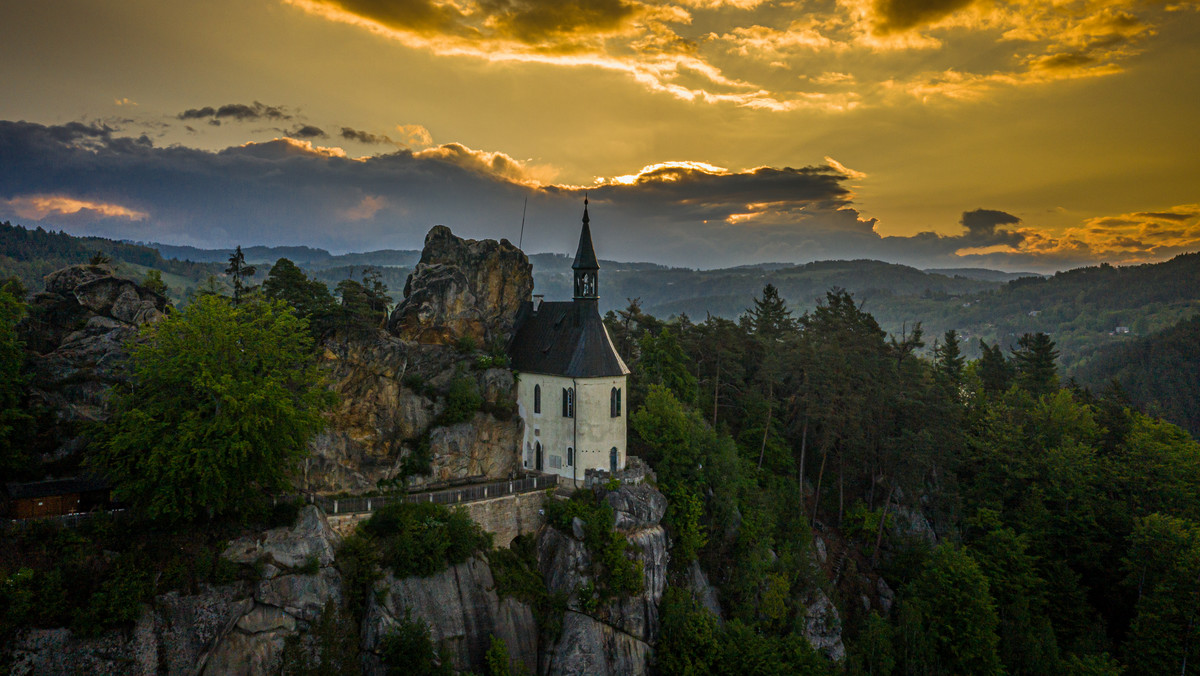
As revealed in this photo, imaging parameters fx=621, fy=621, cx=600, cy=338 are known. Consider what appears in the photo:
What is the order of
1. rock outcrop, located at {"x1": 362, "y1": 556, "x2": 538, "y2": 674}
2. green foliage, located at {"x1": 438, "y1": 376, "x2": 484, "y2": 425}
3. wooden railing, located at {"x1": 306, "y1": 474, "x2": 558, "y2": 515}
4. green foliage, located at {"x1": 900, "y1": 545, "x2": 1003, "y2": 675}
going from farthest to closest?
1. green foliage, located at {"x1": 438, "y1": 376, "x2": 484, "y2": 425}
2. green foliage, located at {"x1": 900, "y1": 545, "x2": 1003, "y2": 675}
3. wooden railing, located at {"x1": 306, "y1": 474, "x2": 558, "y2": 515}
4. rock outcrop, located at {"x1": 362, "y1": 556, "x2": 538, "y2": 674}

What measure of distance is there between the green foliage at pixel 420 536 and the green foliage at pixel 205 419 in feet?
18.4

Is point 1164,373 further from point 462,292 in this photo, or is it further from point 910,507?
point 462,292

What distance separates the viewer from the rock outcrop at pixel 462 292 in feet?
144

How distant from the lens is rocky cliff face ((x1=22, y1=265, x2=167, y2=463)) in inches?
1186

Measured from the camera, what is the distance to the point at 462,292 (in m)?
45.5

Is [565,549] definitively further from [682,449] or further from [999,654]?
[999,654]

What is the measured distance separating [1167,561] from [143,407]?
61.0m

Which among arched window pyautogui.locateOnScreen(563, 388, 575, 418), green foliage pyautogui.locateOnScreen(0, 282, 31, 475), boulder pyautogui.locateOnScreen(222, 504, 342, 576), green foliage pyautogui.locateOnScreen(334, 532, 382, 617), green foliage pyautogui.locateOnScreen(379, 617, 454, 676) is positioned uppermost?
green foliage pyautogui.locateOnScreen(0, 282, 31, 475)

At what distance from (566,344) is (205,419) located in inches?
887

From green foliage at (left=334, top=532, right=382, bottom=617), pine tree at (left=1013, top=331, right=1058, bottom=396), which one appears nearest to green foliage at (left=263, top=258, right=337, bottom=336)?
green foliage at (left=334, top=532, right=382, bottom=617)

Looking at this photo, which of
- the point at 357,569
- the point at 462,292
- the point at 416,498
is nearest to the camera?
the point at 357,569

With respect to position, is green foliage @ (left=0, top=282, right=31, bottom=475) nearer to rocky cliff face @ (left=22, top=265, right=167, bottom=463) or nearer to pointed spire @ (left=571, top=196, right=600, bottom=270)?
rocky cliff face @ (left=22, top=265, right=167, bottom=463)

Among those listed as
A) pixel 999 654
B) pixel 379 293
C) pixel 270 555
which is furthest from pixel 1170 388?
pixel 270 555

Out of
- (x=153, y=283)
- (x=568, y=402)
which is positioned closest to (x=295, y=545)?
(x=568, y=402)
